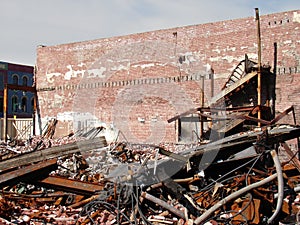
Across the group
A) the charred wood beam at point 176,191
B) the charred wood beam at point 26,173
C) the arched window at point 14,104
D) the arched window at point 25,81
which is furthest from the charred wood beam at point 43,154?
the arched window at point 25,81

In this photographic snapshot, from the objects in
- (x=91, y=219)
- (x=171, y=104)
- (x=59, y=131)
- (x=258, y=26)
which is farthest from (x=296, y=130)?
(x=59, y=131)

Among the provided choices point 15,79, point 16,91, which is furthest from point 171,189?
point 15,79

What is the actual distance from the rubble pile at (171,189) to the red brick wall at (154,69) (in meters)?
6.68

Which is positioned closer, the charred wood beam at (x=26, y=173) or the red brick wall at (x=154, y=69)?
the charred wood beam at (x=26, y=173)

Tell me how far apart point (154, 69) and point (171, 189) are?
10060 millimetres

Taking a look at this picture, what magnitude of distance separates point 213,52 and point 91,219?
9.80 metres

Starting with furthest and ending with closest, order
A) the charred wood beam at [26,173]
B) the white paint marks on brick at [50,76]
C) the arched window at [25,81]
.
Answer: the arched window at [25,81], the white paint marks on brick at [50,76], the charred wood beam at [26,173]

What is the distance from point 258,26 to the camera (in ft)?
37.8

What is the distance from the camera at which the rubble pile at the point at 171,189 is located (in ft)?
15.1

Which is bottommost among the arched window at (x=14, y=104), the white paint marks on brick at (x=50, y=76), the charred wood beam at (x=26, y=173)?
the charred wood beam at (x=26, y=173)

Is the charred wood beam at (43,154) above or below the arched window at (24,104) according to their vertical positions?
below

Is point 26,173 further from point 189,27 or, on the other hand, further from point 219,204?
point 189,27

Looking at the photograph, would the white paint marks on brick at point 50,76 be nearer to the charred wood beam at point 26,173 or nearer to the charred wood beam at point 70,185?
the charred wood beam at point 70,185

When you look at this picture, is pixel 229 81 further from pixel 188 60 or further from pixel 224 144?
pixel 224 144
